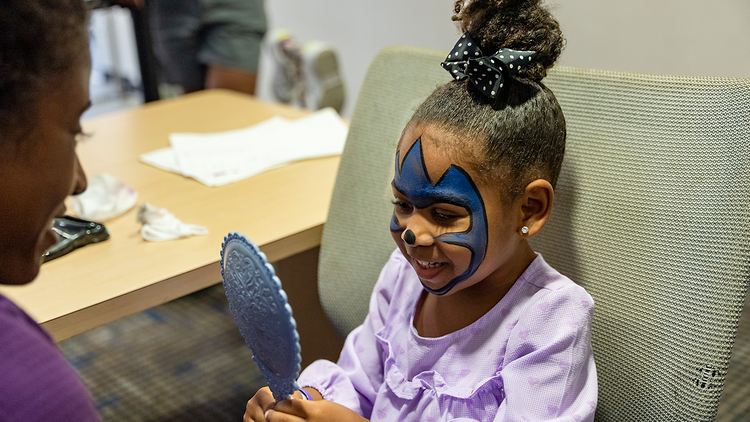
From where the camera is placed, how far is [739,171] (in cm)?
79

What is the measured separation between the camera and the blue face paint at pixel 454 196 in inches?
31.4

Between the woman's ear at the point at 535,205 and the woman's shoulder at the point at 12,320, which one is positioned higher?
the woman's shoulder at the point at 12,320

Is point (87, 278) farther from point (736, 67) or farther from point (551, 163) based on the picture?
point (736, 67)

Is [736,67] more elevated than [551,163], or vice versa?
[551,163]

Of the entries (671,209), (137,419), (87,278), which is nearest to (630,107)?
(671,209)

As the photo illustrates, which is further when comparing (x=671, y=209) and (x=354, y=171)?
(x=354, y=171)

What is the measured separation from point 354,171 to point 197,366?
3.56 feet

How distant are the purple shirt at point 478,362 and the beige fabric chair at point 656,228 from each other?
83 mm

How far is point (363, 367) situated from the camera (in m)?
0.99

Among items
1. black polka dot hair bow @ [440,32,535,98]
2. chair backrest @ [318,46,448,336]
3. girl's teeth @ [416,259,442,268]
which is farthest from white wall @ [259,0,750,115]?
girl's teeth @ [416,259,442,268]

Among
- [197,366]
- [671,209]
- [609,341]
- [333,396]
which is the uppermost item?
[671,209]

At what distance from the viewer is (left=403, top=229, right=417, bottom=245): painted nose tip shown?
81 cm

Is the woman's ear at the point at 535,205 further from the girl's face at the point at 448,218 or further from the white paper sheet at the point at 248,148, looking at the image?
the white paper sheet at the point at 248,148

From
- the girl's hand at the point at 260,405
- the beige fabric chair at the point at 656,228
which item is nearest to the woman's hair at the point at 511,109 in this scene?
the beige fabric chair at the point at 656,228
